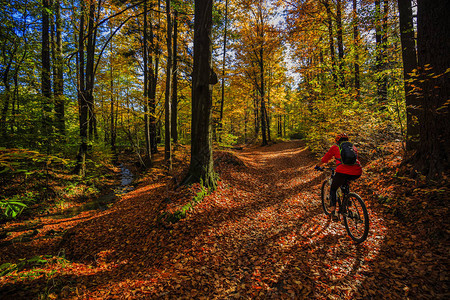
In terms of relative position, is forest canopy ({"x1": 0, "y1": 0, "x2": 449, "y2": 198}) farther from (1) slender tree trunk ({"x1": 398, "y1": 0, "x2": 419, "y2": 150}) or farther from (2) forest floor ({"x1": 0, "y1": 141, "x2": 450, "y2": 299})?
(2) forest floor ({"x1": 0, "y1": 141, "x2": 450, "y2": 299})

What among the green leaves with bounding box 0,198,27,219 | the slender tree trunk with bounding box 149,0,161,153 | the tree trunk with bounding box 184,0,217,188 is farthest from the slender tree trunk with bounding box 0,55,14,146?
the slender tree trunk with bounding box 149,0,161,153

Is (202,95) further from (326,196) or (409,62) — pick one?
(409,62)

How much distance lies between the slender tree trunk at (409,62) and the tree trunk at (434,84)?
31.6 inches

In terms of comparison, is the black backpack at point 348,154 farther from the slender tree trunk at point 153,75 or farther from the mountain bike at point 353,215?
the slender tree trunk at point 153,75

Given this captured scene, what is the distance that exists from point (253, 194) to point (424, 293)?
4579 mm

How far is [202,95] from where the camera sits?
18.4 ft

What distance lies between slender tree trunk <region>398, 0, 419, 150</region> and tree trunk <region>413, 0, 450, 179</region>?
80 cm

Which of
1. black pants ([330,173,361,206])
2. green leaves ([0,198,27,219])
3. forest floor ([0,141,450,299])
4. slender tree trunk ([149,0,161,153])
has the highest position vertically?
slender tree trunk ([149,0,161,153])

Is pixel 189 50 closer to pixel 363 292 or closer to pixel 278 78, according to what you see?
pixel 278 78

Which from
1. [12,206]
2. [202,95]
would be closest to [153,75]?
[202,95]

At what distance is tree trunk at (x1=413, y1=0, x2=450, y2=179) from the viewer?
4.20 meters

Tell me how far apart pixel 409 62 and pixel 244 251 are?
7.92 meters

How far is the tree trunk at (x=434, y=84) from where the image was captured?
13.8 ft

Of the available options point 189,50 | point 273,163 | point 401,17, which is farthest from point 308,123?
point 189,50
